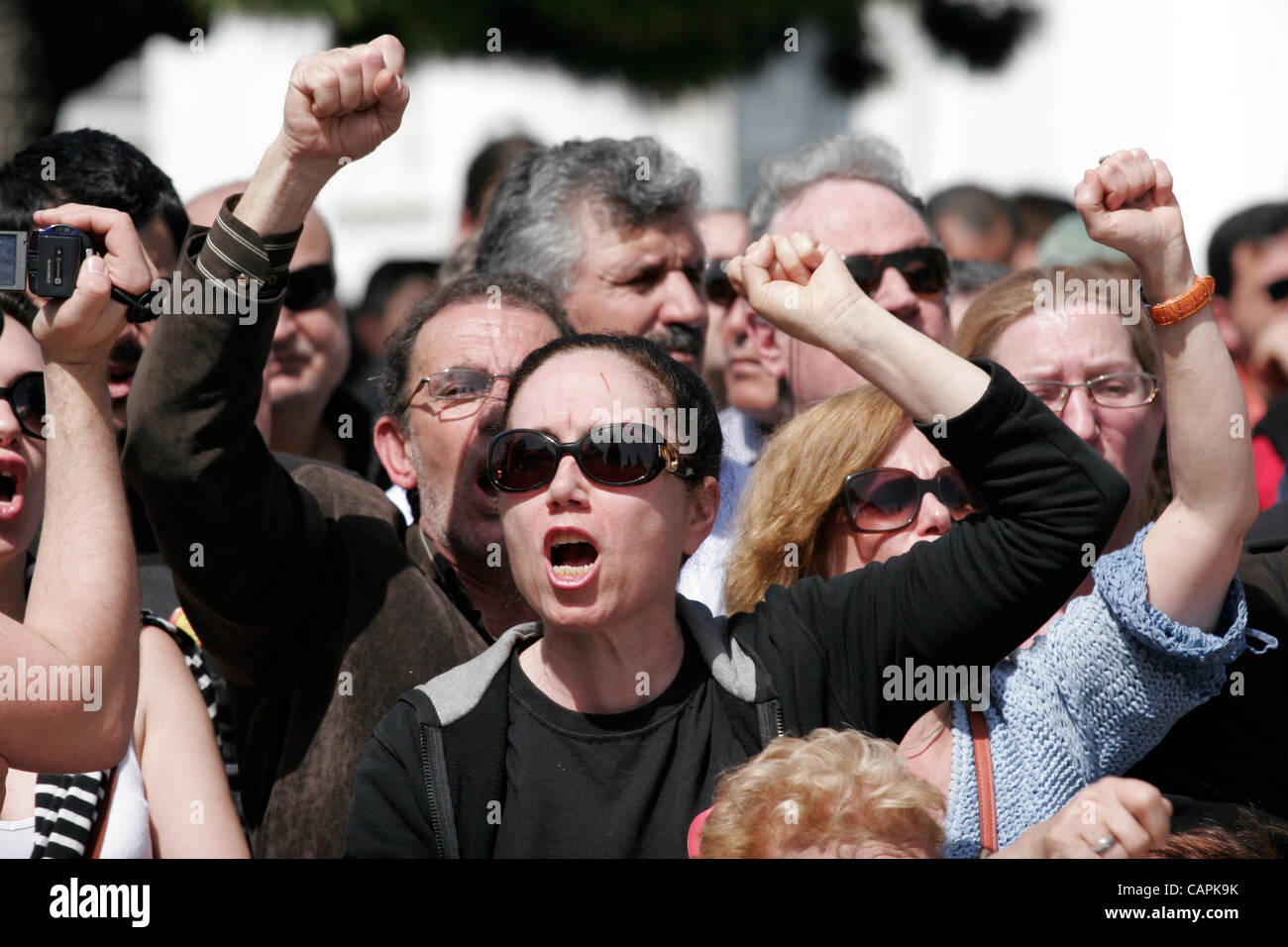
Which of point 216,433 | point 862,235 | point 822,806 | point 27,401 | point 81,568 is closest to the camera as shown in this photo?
point 822,806

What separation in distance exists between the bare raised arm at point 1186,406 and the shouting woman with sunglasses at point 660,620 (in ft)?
0.39

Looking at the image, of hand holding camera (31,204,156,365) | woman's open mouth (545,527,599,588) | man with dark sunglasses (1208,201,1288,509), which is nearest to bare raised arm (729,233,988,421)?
woman's open mouth (545,527,599,588)

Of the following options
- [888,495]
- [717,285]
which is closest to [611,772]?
[888,495]

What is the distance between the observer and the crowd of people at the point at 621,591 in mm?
2045

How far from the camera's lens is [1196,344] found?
220 cm

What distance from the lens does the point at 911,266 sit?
3.65 m

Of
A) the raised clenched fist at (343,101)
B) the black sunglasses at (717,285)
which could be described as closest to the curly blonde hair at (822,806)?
the raised clenched fist at (343,101)

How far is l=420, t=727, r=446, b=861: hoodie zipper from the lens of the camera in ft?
6.69

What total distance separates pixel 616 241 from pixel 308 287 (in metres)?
0.96

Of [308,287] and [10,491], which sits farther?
[308,287]

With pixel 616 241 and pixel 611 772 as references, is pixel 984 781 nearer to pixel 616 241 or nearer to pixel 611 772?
pixel 611 772

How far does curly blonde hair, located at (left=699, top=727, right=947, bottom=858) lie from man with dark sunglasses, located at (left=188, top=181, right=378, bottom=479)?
236 centimetres
